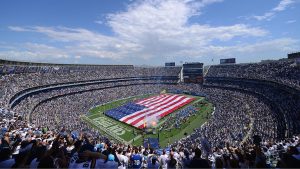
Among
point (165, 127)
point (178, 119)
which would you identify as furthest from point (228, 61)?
point (165, 127)

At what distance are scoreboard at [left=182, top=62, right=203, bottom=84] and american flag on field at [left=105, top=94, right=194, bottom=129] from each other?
778 inches

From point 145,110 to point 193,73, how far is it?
119 feet

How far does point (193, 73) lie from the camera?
270ft

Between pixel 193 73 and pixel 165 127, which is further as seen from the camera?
pixel 193 73

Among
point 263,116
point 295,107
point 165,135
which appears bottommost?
point 165,135

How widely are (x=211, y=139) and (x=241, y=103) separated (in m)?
20.8

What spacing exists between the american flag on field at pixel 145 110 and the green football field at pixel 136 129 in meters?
1.38

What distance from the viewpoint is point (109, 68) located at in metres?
94.5

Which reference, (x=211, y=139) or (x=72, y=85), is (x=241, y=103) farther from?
(x=72, y=85)

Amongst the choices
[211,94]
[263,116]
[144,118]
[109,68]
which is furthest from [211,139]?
[109,68]

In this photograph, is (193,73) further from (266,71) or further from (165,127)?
(165,127)

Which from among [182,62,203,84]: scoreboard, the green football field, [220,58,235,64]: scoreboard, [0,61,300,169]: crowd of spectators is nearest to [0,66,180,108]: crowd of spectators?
[0,61,300,169]: crowd of spectators

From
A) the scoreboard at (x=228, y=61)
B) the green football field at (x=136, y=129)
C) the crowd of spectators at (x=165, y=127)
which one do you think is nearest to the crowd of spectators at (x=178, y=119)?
the crowd of spectators at (x=165, y=127)

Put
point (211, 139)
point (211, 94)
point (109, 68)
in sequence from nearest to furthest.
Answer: point (211, 139), point (211, 94), point (109, 68)
